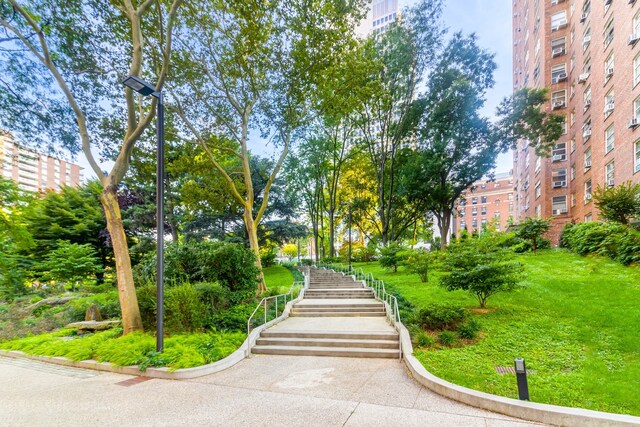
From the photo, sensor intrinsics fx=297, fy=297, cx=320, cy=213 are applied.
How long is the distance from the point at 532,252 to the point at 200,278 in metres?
20.7

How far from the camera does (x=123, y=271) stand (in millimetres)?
8406

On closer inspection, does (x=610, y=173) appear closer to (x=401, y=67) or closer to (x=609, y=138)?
(x=609, y=138)

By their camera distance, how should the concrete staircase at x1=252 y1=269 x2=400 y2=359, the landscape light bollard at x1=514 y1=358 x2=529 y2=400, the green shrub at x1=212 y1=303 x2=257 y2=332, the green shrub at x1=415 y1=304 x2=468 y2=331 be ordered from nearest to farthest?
the landscape light bollard at x1=514 y1=358 x2=529 y2=400 → the concrete staircase at x1=252 y1=269 x2=400 y2=359 → the green shrub at x1=415 y1=304 x2=468 y2=331 → the green shrub at x1=212 y1=303 x2=257 y2=332

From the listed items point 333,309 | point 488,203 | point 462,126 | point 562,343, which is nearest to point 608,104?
point 462,126

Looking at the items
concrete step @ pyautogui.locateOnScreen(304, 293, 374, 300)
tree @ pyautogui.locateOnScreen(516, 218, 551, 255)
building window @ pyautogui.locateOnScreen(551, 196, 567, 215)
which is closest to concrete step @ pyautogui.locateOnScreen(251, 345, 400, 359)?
concrete step @ pyautogui.locateOnScreen(304, 293, 374, 300)

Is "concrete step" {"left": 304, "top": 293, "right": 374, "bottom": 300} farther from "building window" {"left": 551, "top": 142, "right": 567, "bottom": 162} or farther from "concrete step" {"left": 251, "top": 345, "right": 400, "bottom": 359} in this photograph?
"building window" {"left": 551, "top": 142, "right": 567, "bottom": 162}

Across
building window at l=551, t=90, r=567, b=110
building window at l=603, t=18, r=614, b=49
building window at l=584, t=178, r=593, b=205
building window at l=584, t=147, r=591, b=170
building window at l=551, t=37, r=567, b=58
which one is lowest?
building window at l=584, t=178, r=593, b=205

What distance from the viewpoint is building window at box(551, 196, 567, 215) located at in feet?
87.5

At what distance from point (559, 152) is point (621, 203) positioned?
54.4ft

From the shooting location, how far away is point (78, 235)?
75.9ft

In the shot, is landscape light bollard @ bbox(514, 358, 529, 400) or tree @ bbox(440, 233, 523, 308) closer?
→ landscape light bollard @ bbox(514, 358, 529, 400)

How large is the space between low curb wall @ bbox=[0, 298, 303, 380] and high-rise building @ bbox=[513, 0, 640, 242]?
67.2 ft

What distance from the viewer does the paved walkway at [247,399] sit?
4.23 m

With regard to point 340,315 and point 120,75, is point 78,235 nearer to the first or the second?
point 120,75
